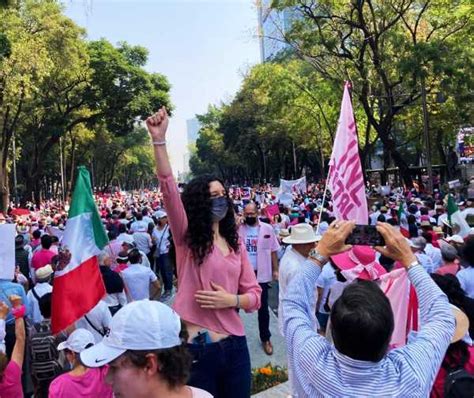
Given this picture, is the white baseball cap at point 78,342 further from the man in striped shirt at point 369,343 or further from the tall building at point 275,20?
the tall building at point 275,20

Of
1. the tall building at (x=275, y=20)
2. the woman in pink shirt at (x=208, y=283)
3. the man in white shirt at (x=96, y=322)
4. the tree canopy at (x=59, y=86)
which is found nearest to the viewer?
the woman in pink shirt at (x=208, y=283)

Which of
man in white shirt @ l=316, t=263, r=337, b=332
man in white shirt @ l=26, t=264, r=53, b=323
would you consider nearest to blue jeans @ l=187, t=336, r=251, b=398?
man in white shirt @ l=316, t=263, r=337, b=332

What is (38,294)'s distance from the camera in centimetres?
598

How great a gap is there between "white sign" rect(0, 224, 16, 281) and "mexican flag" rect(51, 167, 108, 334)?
0.63m

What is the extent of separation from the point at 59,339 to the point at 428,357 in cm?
373

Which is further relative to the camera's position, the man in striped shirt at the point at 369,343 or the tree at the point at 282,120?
the tree at the point at 282,120

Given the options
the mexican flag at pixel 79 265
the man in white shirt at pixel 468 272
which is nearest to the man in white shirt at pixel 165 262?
the mexican flag at pixel 79 265

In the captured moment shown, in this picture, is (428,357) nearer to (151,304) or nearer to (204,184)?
(151,304)

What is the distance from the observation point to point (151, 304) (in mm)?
1940

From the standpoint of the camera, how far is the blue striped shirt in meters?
1.85

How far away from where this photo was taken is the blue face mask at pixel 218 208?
3.03m

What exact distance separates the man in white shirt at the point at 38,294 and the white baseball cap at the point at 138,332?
4138 mm

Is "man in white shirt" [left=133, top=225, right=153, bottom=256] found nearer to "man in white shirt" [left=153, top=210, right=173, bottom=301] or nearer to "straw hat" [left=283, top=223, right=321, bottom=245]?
"man in white shirt" [left=153, top=210, right=173, bottom=301]

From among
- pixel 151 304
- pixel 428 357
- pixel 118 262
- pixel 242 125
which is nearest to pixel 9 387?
pixel 151 304
